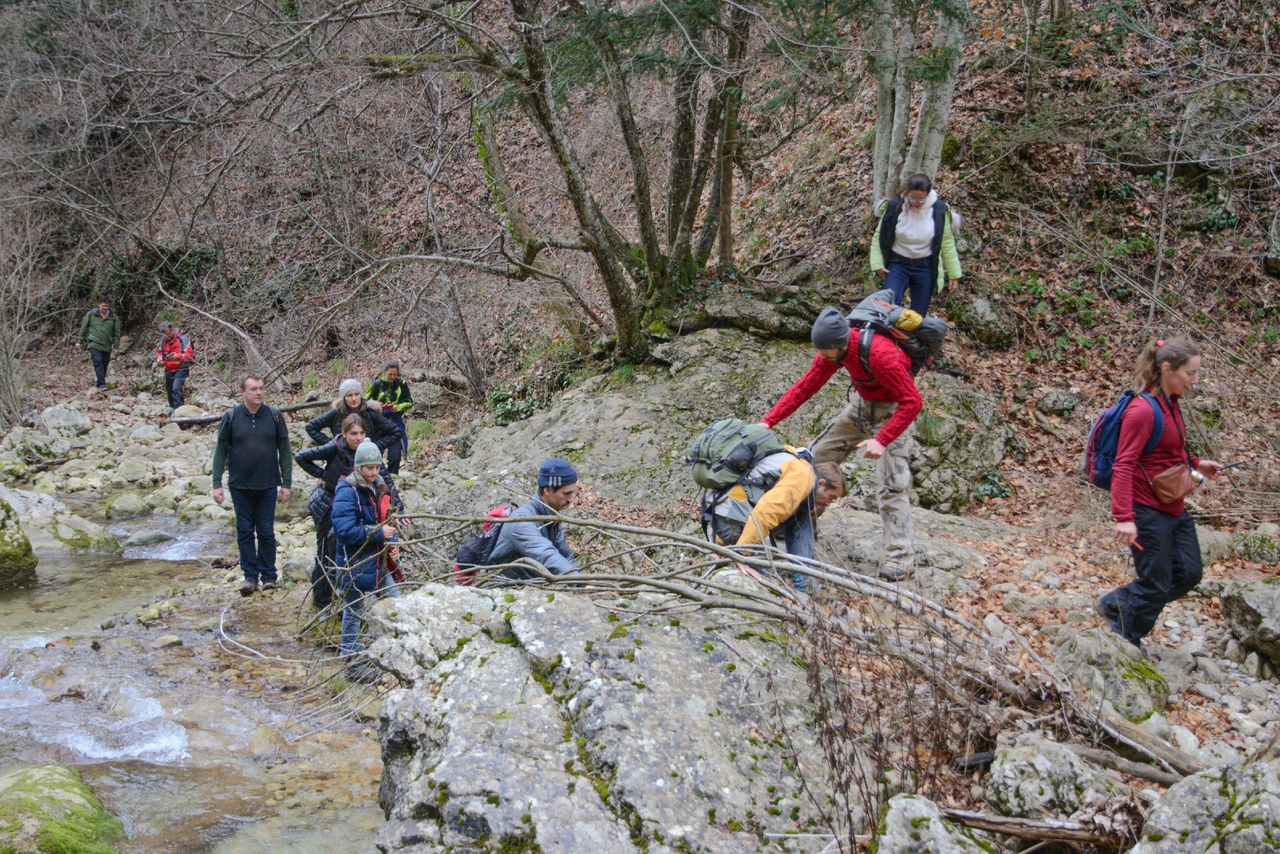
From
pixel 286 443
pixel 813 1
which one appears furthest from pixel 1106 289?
pixel 286 443

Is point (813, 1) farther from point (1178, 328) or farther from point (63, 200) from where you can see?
point (63, 200)

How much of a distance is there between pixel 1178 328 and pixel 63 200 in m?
15.1

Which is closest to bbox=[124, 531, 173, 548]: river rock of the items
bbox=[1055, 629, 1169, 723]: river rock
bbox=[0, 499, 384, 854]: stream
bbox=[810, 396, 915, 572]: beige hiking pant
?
bbox=[0, 499, 384, 854]: stream

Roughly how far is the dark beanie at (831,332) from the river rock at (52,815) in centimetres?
447

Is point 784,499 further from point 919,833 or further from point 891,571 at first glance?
point 919,833

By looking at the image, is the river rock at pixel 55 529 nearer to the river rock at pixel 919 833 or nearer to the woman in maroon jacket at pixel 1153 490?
the river rock at pixel 919 833

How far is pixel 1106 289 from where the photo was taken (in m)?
10.3

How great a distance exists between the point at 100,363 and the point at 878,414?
18.7m

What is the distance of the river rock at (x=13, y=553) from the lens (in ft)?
27.2

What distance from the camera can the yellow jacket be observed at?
14.0 feet

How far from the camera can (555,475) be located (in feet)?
16.0

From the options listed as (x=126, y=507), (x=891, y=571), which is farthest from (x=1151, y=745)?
(x=126, y=507)

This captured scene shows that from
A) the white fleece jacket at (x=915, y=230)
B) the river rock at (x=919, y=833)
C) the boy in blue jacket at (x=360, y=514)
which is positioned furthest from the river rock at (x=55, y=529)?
the river rock at (x=919, y=833)

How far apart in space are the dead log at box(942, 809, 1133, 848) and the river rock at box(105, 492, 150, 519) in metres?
11.8
